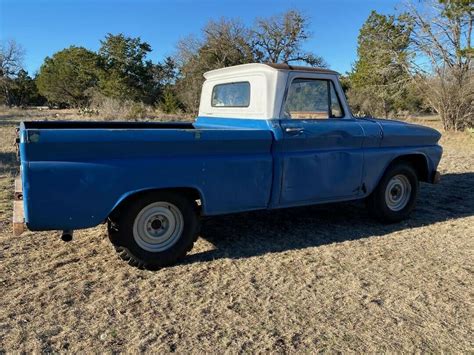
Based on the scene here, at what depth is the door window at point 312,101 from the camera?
4582 millimetres

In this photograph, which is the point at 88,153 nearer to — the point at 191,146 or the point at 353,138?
the point at 191,146

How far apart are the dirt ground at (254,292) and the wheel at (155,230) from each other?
144mm

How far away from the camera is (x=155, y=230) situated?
13.0ft

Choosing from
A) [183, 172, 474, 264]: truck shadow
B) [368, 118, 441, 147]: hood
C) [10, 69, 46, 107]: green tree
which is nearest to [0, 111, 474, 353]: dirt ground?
[183, 172, 474, 264]: truck shadow

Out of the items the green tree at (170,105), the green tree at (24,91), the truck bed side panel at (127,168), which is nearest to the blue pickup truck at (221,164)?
the truck bed side panel at (127,168)

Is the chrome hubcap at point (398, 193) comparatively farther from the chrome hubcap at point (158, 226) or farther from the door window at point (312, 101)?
the chrome hubcap at point (158, 226)

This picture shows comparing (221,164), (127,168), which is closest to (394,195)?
(221,164)

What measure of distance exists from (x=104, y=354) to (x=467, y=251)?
148 inches

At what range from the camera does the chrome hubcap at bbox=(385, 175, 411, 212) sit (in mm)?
5500

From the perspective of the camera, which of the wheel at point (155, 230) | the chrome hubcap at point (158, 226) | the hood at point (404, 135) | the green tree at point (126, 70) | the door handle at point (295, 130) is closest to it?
the wheel at point (155, 230)

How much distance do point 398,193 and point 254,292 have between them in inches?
118

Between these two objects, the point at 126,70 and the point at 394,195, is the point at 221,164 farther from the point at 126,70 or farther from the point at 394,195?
the point at 126,70

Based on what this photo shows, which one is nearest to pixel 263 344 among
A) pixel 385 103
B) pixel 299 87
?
pixel 299 87

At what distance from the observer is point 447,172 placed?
8922mm
